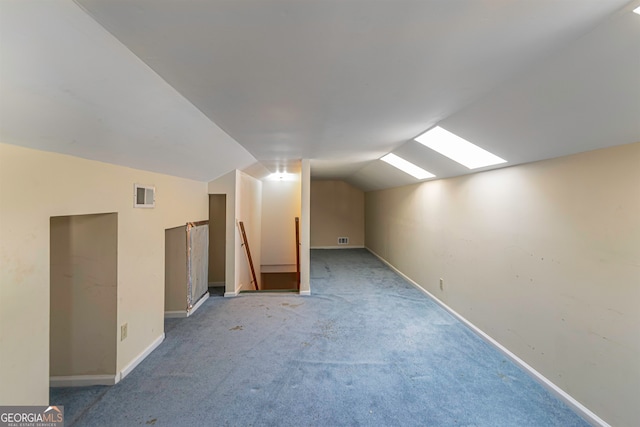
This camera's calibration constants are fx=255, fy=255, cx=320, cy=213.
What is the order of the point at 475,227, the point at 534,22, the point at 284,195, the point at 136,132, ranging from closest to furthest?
the point at 534,22, the point at 136,132, the point at 475,227, the point at 284,195

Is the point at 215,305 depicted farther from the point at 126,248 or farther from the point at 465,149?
the point at 465,149

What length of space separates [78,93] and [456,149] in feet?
9.96

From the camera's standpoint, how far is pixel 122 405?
1848mm

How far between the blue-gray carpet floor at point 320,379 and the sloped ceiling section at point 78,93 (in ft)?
5.97

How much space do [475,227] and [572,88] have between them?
1.86 meters

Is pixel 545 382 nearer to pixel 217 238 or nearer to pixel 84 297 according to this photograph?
pixel 84 297

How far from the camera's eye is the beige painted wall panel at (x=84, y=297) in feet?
6.68

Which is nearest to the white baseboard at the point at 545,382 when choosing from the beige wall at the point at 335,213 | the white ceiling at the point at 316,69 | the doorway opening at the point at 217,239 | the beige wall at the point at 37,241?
the white ceiling at the point at 316,69

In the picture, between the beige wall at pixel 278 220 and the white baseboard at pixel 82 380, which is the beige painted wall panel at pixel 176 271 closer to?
the white baseboard at pixel 82 380

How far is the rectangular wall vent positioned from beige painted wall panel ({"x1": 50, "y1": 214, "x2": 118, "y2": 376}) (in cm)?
27

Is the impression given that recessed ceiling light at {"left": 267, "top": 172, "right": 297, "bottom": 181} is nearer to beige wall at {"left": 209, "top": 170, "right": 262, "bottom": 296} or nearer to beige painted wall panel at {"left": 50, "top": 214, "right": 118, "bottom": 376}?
beige wall at {"left": 209, "top": 170, "right": 262, "bottom": 296}

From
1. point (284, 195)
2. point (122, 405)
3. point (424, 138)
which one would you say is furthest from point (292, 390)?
point (284, 195)

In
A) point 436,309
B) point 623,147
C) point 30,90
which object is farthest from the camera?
point 436,309

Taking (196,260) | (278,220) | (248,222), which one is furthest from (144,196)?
(278,220)
